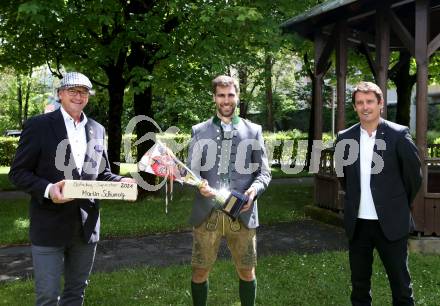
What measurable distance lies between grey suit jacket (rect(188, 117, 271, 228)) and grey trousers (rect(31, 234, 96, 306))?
0.92m

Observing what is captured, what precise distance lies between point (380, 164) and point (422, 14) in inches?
181

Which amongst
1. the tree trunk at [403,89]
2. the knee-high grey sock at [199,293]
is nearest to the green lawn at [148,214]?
the tree trunk at [403,89]

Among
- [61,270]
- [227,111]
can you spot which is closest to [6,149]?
[61,270]

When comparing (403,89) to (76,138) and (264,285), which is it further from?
(76,138)

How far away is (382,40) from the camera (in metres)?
8.55

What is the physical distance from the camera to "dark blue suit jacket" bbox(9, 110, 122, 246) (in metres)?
3.51

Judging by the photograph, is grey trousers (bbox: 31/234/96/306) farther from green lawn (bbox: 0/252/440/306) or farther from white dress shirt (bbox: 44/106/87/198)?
green lawn (bbox: 0/252/440/306)

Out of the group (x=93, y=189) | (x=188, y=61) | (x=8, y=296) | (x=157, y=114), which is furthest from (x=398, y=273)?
(x=157, y=114)

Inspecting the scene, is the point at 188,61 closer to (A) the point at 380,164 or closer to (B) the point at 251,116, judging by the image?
(A) the point at 380,164

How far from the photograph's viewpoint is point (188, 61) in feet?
34.2

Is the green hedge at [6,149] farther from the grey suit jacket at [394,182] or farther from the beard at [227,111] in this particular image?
the grey suit jacket at [394,182]

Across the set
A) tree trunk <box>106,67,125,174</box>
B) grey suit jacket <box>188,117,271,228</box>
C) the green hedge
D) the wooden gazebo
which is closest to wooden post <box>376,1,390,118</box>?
the wooden gazebo

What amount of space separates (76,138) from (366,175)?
7.61 ft

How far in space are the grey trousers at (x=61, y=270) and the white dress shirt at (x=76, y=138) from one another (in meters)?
0.57
